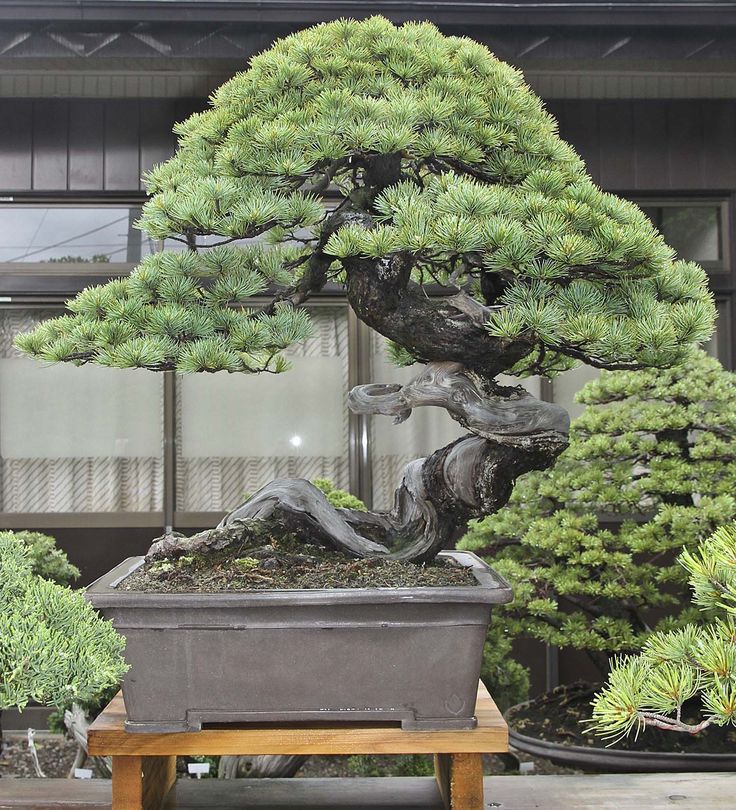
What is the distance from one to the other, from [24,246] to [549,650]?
260 cm

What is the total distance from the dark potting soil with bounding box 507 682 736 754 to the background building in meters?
1.04

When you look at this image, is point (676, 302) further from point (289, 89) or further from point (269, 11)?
point (269, 11)

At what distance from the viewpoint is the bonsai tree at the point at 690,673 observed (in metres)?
0.68

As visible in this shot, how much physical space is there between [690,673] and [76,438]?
2.95 m

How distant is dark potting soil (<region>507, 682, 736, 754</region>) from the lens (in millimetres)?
2195

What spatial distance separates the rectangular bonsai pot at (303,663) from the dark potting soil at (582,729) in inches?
45.7

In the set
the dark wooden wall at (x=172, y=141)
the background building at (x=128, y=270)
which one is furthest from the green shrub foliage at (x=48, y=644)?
the dark wooden wall at (x=172, y=141)

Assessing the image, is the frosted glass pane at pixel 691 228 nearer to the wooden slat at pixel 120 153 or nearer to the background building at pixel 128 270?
the background building at pixel 128 270

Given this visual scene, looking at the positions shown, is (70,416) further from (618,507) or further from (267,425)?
(618,507)

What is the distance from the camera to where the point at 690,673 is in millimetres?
696

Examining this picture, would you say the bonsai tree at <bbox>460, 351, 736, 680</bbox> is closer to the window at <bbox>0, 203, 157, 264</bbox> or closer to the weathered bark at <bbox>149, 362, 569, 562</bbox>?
the weathered bark at <bbox>149, 362, 569, 562</bbox>

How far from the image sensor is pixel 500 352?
1.35 meters

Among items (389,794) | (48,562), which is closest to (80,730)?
(48,562)

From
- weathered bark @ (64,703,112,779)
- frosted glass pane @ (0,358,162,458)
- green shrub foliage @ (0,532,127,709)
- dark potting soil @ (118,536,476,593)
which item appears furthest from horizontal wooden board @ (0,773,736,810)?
frosted glass pane @ (0,358,162,458)
